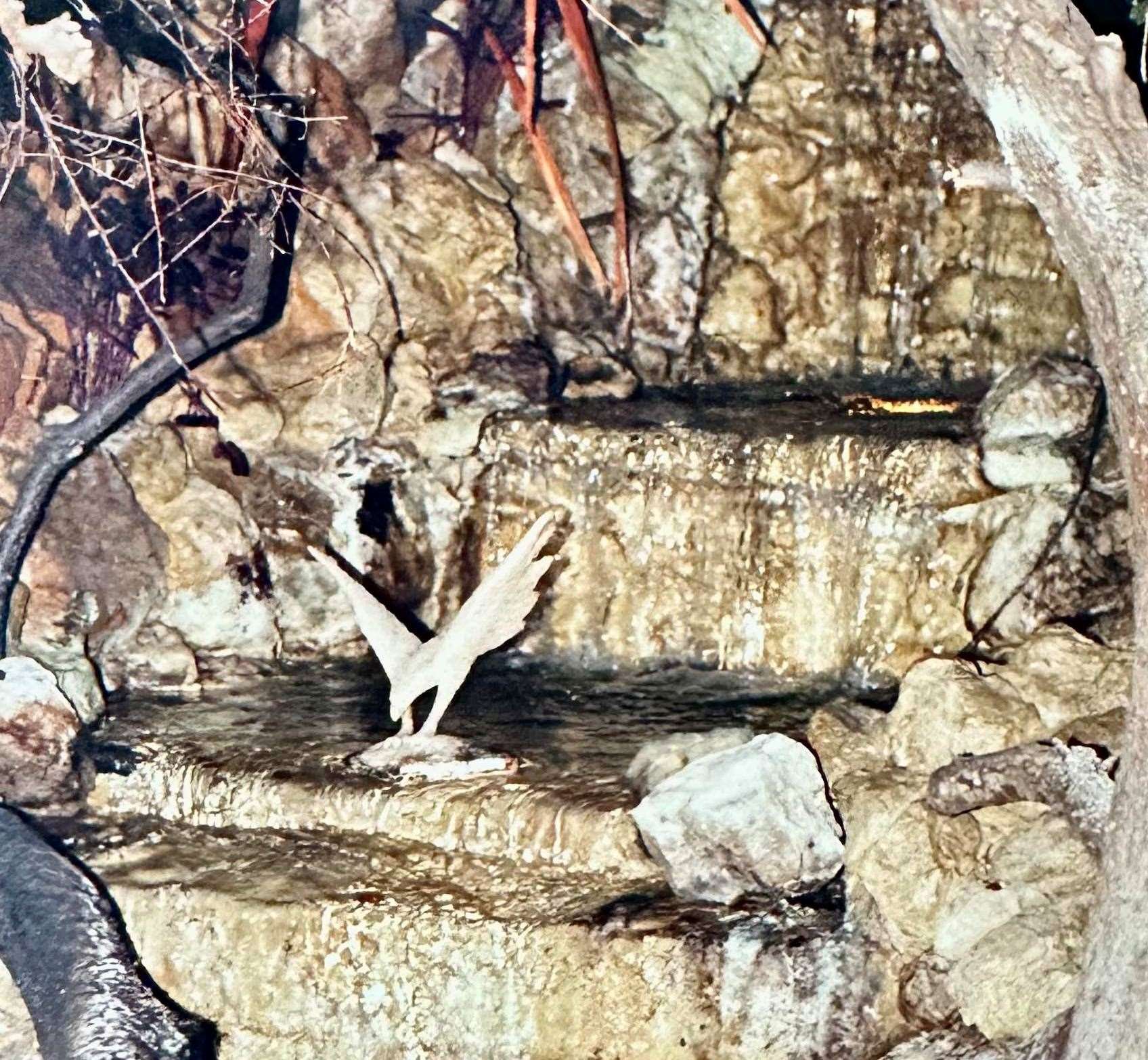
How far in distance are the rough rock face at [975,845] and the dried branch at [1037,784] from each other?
60 millimetres

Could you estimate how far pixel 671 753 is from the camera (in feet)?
19.0

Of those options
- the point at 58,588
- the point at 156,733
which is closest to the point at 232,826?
the point at 156,733

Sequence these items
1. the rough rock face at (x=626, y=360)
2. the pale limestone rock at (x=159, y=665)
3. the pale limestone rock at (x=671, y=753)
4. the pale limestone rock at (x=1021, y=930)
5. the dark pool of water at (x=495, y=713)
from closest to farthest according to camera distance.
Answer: the pale limestone rock at (x=1021, y=930) < the pale limestone rock at (x=671, y=753) < the dark pool of water at (x=495, y=713) < the rough rock face at (x=626, y=360) < the pale limestone rock at (x=159, y=665)

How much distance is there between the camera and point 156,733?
659 cm

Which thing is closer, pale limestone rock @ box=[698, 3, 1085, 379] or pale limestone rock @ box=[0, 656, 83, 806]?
pale limestone rock @ box=[0, 656, 83, 806]

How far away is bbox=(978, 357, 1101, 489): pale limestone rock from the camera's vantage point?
6.38 m

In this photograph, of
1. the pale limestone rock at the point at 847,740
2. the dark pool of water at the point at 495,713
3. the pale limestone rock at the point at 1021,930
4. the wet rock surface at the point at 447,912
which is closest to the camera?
the pale limestone rock at the point at 1021,930

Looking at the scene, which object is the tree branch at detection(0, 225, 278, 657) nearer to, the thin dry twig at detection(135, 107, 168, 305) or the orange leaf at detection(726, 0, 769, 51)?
the thin dry twig at detection(135, 107, 168, 305)

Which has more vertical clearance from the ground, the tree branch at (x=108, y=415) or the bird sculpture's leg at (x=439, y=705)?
the tree branch at (x=108, y=415)

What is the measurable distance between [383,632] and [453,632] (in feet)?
1.05

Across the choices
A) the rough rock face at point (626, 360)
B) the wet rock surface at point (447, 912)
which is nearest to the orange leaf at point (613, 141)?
the rough rock face at point (626, 360)

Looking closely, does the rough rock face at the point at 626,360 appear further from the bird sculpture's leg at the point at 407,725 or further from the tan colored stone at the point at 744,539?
the bird sculpture's leg at the point at 407,725

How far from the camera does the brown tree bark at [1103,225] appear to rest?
167 inches

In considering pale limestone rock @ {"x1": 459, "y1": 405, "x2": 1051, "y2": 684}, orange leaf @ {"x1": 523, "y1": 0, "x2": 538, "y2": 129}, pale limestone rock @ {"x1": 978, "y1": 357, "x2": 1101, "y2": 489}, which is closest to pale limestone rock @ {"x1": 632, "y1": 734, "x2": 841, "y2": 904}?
pale limestone rock @ {"x1": 459, "y1": 405, "x2": 1051, "y2": 684}
